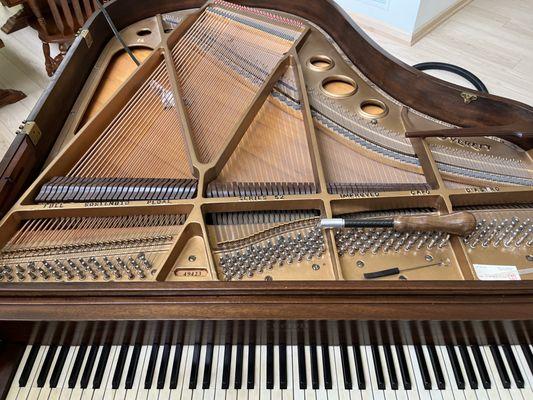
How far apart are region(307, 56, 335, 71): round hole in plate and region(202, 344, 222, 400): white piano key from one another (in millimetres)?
1679

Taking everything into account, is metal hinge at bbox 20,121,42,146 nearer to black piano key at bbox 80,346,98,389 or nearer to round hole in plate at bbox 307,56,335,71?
black piano key at bbox 80,346,98,389

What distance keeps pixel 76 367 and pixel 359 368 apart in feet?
3.19

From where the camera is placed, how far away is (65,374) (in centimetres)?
162

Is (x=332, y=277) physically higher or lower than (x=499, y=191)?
lower

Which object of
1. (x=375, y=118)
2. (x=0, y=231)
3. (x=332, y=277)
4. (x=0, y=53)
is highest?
(x=0, y=53)

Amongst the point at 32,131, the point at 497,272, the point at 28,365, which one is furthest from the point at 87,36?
the point at 497,272

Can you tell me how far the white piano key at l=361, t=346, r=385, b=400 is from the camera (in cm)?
160

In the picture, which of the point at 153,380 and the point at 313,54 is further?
the point at 313,54

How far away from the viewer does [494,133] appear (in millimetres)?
2150

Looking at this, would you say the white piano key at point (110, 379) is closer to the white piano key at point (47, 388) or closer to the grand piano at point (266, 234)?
the grand piano at point (266, 234)

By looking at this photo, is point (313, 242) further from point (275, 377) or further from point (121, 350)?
point (121, 350)

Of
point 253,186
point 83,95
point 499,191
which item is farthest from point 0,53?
point 499,191

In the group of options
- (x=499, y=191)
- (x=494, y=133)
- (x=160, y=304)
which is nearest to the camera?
(x=160, y=304)

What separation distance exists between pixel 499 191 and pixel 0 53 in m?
5.54
